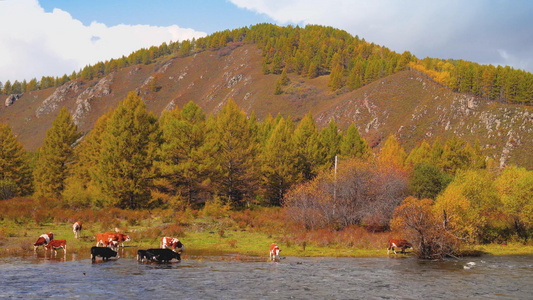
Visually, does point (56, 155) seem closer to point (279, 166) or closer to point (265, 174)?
point (265, 174)

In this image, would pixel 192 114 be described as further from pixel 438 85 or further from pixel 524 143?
pixel 438 85

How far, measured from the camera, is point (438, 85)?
146000mm

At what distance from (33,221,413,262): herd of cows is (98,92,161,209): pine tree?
15.9m

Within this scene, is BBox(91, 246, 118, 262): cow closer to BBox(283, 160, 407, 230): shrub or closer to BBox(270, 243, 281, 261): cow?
BBox(270, 243, 281, 261): cow

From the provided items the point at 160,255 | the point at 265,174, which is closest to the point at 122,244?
the point at 160,255

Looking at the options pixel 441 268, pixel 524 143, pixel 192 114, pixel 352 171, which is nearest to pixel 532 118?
pixel 524 143

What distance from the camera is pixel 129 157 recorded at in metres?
48.5

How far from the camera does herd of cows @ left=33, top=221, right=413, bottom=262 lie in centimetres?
2188

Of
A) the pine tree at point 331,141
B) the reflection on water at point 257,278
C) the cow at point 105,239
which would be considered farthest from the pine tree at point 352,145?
the cow at point 105,239

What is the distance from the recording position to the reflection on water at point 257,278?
15.0m

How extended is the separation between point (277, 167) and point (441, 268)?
3960cm

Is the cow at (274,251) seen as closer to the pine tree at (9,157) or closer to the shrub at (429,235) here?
the shrub at (429,235)

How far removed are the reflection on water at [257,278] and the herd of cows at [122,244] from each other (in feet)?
2.19

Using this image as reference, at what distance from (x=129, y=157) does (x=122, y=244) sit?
23473mm
